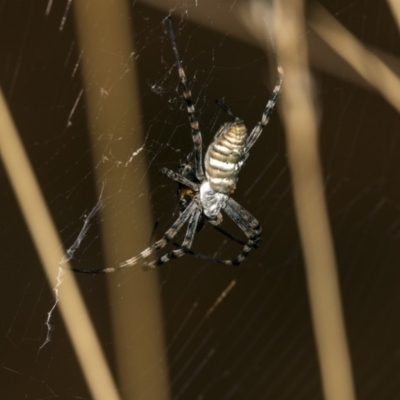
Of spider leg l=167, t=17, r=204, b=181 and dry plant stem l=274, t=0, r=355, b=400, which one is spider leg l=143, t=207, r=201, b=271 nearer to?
spider leg l=167, t=17, r=204, b=181

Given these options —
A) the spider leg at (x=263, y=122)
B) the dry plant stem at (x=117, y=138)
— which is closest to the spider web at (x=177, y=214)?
the dry plant stem at (x=117, y=138)

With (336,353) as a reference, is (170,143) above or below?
above

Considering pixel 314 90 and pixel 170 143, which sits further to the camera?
pixel 314 90

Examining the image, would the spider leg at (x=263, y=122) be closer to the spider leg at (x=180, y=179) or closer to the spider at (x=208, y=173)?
the spider at (x=208, y=173)

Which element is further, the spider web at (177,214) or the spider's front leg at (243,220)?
the spider's front leg at (243,220)

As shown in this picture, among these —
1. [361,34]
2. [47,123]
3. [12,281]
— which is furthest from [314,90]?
[12,281]

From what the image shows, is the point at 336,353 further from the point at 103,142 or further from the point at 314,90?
the point at 103,142
